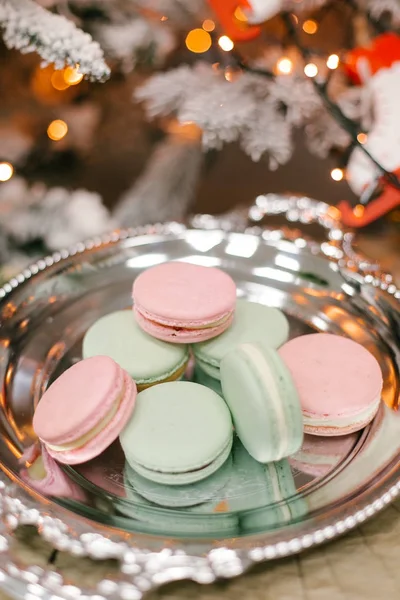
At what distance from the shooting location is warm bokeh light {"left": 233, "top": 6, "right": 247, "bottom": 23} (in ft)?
3.12

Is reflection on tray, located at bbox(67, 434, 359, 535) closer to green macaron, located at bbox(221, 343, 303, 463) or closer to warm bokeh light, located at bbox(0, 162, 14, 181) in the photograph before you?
green macaron, located at bbox(221, 343, 303, 463)

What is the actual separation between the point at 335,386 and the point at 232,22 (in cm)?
62

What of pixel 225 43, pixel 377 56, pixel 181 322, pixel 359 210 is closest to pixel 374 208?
pixel 359 210

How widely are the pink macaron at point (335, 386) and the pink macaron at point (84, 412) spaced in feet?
0.71

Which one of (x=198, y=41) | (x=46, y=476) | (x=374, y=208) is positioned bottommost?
(x=46, y=476)

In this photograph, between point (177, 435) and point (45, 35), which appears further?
point (45, 35)

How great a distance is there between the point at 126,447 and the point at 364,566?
A: 297 mm

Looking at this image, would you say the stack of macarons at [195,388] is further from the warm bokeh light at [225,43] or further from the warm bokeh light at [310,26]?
the warm bokeh light at [310,26]

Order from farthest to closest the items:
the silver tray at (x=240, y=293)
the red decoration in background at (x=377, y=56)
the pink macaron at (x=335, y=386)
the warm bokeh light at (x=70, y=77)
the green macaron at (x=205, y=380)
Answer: the red decoration in background at (x=377, y=56)
the warm bokeh light at (x=70, y=77)
the green macaron at (x=205, y=380)
the pink macaron at (x=335, y=386)
the silver tray at (x=240, y=293)

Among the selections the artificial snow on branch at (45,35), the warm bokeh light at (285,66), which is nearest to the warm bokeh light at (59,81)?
the artificial snow on branch at (45,35)

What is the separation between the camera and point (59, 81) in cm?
109

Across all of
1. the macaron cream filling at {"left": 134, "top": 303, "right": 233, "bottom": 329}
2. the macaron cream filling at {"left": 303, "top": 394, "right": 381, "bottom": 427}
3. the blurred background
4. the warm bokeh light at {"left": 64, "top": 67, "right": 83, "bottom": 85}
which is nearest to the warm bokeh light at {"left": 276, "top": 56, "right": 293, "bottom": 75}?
the blurred background

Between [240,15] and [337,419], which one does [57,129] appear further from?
[337,419]

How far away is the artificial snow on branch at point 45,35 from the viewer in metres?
0.81
